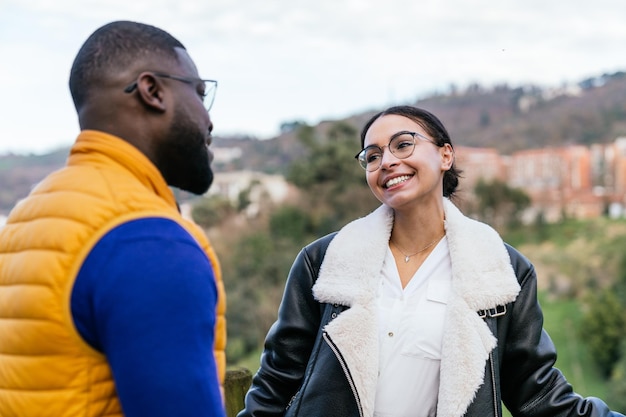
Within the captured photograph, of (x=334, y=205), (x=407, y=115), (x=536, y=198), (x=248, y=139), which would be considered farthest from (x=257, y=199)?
(x=407, y=115)

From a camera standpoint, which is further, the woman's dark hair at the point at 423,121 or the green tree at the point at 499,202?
the green tree at the point at 499,202

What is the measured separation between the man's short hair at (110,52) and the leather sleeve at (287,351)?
3.89 feet

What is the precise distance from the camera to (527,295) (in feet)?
7.26

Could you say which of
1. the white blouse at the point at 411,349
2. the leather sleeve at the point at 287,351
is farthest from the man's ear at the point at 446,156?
the leather sleeve at the point at 287,351

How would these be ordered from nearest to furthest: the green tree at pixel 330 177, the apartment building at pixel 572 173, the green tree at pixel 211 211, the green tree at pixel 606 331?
the green tree at pixel 606 331, the green tree at pixel 330 177, the green tree at pixel 211 211, the apartment building at pixel 572 173

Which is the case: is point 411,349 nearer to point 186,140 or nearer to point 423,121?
point 423,121

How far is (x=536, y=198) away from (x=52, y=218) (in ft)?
144

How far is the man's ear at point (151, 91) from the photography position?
3.93ft

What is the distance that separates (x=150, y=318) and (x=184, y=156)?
0.32 meters

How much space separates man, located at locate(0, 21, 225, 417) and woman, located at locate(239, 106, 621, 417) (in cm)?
98

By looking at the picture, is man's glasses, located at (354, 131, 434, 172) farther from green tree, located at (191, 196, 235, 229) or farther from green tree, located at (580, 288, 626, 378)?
green tree, located at (191, 196, 235, 229)

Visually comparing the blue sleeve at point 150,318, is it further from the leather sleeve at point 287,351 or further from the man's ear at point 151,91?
the leather sleeve at point 287,351

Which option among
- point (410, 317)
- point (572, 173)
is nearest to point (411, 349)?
point (410, 317)

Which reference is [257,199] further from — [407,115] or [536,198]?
[407,115]
